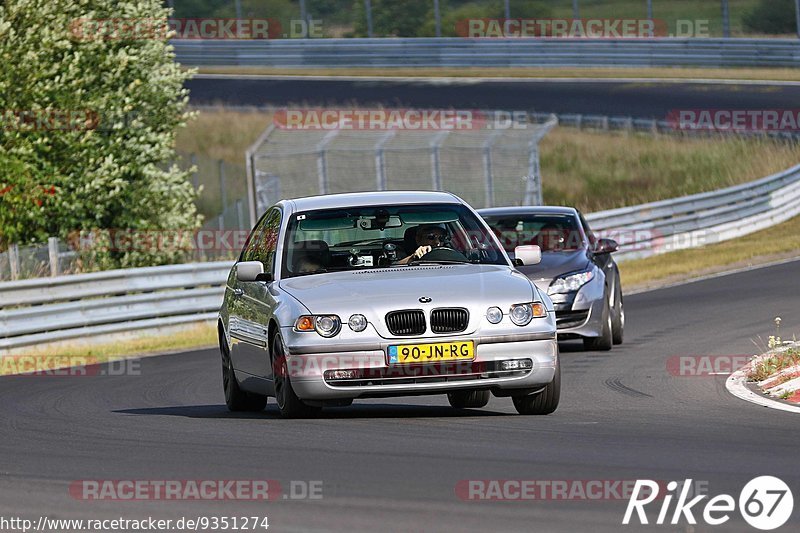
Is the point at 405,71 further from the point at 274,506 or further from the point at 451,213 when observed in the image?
A: the point at 274,506

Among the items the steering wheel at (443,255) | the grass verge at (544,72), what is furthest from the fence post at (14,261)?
the grass verge at (544,72)

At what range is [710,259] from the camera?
29.3 meters

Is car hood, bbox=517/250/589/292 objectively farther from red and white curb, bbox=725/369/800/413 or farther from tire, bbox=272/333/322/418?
tire, bbox=272/333/322/418

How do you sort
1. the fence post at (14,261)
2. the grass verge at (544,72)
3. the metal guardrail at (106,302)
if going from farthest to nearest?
the grass verge at (544,72), the fence post at (14,261), the metal guardrail at (106,302)

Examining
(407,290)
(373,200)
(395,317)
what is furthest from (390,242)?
(395,317)

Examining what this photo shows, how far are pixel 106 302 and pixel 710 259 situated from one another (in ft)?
40.1

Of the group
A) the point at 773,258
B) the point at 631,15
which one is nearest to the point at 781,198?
the point at 773,258

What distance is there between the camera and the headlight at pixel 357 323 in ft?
33.7

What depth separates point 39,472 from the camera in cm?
881

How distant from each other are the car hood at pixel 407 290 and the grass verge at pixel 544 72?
36.2 metres

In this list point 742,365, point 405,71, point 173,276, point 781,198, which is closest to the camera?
point 742,365

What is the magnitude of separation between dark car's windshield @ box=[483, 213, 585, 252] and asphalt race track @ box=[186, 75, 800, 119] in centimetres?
2539

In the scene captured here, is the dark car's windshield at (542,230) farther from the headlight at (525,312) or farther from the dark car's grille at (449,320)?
the dark car's grille at (449,320)

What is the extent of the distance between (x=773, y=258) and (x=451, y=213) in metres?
18.3
